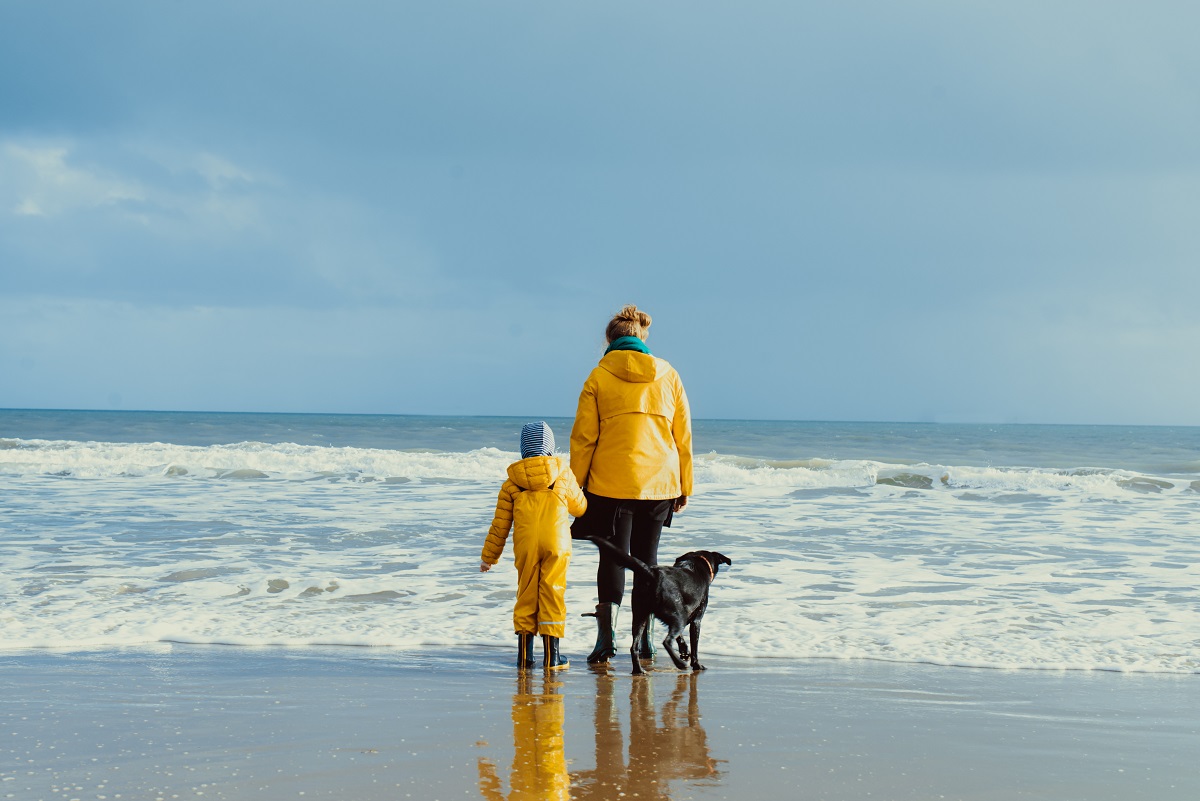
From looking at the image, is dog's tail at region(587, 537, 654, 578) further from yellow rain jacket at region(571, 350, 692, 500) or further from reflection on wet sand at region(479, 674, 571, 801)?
reflection on wet sand at region(479, 674, 571, 801)

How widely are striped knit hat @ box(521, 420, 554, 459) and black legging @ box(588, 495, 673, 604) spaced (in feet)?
1.20

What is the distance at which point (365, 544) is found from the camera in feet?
33.3

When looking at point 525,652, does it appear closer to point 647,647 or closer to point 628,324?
point 647,647

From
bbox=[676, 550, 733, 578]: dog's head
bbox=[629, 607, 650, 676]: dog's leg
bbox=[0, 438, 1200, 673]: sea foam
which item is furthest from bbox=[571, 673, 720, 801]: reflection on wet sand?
bbox=[0, 438, 1200, 673]: sea foam

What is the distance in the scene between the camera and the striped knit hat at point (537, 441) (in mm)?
5113

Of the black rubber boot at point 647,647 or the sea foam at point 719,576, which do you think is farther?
the sea foam at point 719,576

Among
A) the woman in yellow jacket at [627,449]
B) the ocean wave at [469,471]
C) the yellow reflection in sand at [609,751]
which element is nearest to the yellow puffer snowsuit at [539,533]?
the woman in yellow jacket at [627,449]

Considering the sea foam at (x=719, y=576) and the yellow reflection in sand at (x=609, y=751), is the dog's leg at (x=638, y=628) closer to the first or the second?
the yellow reflection in sand at (x=609, y=751)

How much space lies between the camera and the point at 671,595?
5039mm

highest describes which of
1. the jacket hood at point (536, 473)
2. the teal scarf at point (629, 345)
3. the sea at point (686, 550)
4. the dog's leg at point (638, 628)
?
the teal scarf at point (629, 345)

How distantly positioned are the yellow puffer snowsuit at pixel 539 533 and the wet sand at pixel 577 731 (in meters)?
0.33

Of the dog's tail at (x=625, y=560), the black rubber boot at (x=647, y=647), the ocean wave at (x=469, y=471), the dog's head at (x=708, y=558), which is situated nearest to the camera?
the dog's tail at (x=625, y=560)

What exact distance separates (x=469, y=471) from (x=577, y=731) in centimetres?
1904

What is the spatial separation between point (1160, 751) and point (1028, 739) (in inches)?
18.4
